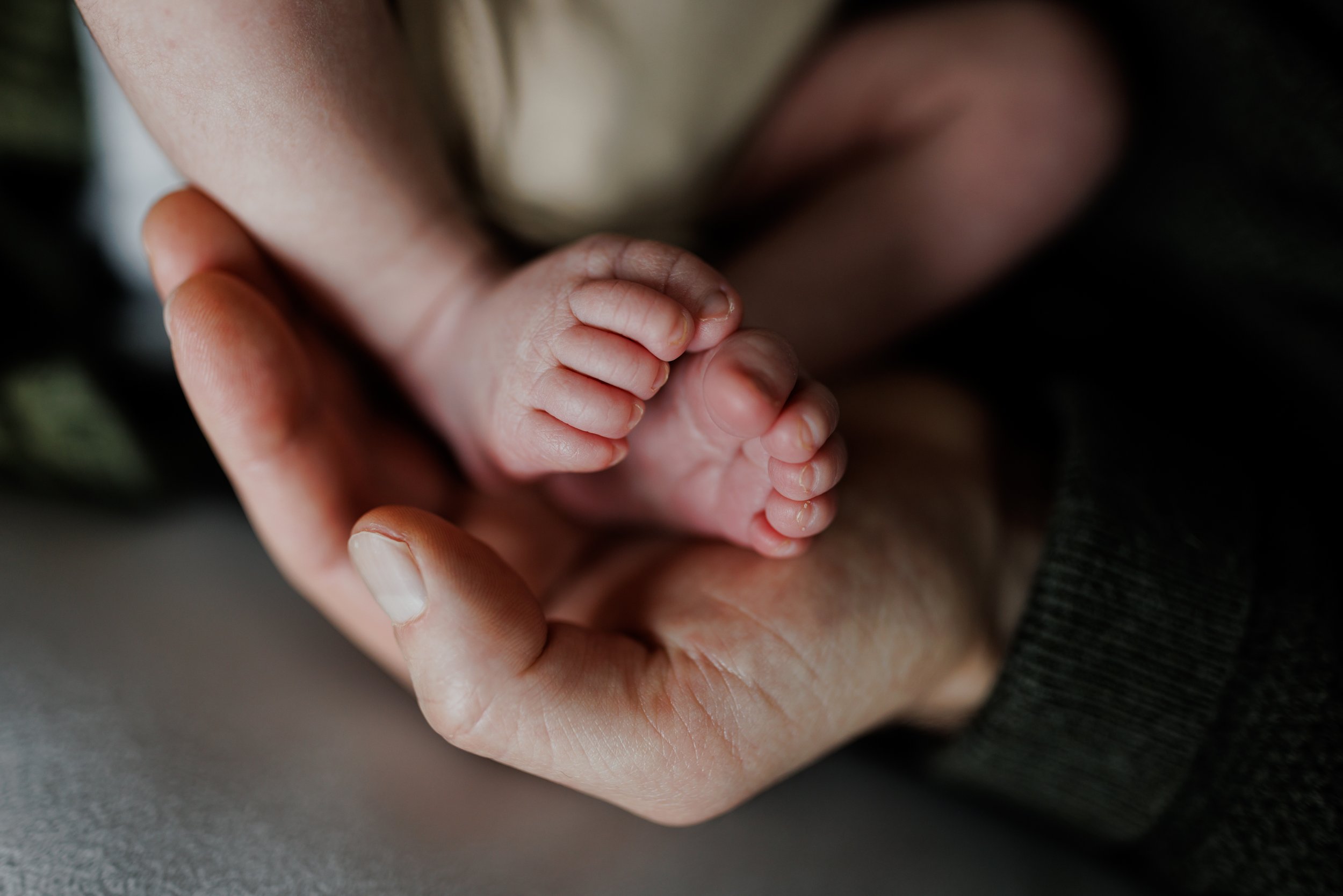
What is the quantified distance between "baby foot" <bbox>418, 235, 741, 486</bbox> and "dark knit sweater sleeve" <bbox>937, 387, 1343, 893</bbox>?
26 centimetres

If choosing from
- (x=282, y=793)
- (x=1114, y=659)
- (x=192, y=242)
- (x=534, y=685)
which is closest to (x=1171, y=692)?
(x=1114, y=659)

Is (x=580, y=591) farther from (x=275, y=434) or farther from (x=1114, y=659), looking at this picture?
(x=1114, y=659)

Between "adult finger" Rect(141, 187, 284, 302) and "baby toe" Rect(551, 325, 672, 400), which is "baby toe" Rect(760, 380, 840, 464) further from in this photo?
"adult finger" Rect(141, 187, 284, 302)

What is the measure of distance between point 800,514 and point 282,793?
0.92ft

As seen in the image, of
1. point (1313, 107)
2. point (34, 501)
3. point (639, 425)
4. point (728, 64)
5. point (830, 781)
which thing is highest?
point (1313, 107)

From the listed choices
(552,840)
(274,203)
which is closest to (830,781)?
(552,840)

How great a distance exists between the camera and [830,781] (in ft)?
1.63

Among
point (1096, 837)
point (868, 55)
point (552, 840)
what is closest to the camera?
point (552, 840)

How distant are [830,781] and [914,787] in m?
0.06

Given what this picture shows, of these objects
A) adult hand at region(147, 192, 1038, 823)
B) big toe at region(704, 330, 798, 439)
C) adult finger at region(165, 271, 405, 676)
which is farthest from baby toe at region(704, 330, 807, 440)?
adult finger at region(165, 271, 405, 676)

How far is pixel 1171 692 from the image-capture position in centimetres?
49

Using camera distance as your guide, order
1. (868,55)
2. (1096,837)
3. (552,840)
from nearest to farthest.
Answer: (552,840), (1096,837), (868,55)

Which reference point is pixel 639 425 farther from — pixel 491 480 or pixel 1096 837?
pixel 1096 837

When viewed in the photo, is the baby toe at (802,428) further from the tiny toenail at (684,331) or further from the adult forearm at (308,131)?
the adult forearm at (308,131)
